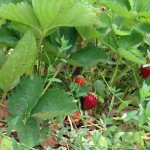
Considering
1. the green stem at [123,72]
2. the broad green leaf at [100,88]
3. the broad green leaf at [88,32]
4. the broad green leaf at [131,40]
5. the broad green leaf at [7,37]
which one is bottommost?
the broad green leaf at [100,88]

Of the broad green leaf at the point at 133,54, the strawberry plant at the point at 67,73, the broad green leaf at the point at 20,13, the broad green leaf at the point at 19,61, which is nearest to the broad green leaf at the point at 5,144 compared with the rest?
the strawberry plant at the point at 67,73

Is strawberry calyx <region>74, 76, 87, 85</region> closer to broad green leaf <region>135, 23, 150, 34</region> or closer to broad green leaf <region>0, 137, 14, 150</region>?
broad green leaf <region>135, 23, 150, 34</region>

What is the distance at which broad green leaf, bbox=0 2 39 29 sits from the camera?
1123 mm

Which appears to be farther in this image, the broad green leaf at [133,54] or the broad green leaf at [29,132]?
the broad green leaf at [133,54]

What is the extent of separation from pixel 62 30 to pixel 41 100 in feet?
0.75

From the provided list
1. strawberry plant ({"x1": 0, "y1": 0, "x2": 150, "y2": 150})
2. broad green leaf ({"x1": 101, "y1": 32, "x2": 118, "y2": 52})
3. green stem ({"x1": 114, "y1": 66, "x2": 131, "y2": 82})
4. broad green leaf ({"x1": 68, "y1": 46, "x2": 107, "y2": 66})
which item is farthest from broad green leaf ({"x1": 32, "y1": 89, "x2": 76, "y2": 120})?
green stem ({"x1": 114, "y1": 66, "x2": 131, "y2": 82})

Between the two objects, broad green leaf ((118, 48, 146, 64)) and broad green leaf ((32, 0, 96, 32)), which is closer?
broad green leaf ((32, 0, 96, 32))

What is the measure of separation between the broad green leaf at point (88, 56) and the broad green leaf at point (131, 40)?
0.24 feet

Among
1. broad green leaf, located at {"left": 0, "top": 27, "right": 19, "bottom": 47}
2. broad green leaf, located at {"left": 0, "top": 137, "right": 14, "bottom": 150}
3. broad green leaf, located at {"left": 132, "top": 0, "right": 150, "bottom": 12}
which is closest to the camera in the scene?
broad green leaf, located at {"left": 0, "top": 137, "right": 14, "bottom": 150}

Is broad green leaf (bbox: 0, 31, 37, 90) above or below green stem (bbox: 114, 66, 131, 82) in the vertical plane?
above

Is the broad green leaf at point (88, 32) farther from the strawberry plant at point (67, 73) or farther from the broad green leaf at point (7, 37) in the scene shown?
the broad green leaf at point (7, 37)

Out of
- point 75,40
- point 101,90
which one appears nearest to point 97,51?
point 75,40

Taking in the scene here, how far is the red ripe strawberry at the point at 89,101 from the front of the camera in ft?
4.52

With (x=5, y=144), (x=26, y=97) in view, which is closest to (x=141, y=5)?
(x=26, y=97)
